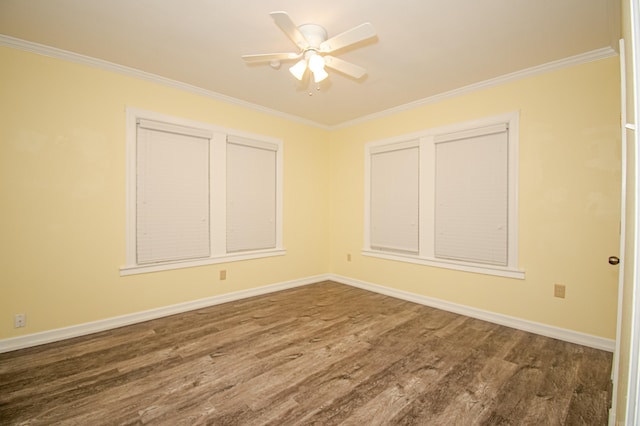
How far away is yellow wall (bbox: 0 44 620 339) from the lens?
244 cm

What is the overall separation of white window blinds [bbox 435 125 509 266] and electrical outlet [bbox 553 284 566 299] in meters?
0.46

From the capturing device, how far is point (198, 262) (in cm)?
345

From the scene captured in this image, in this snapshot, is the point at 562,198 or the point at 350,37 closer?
the point at 350,37

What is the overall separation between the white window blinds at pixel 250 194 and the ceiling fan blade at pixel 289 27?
6.50 ft

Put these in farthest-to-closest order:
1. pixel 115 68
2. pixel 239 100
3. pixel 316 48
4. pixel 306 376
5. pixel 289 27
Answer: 1. pixel 239 100
2. pixel 115 68
3. pixel 316 48
4. pixel 306 376
5. pixel 289 27

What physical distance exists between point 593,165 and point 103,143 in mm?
4679

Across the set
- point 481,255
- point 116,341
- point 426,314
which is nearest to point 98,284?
point 116,341

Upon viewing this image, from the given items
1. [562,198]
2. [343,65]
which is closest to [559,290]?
[562,198]

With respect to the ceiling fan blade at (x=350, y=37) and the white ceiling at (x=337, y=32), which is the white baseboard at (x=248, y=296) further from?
the ceiling fan blade at (x=350, y=37)

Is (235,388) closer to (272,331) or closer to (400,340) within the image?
(272,331)

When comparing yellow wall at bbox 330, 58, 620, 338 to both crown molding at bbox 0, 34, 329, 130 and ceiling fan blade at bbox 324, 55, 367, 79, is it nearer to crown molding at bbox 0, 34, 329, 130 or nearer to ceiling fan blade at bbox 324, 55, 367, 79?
ceiling fan blade at bbox 324, 55, 367, 79

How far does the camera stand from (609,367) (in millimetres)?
2170

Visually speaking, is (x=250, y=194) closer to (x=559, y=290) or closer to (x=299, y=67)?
(x=299, y=67)

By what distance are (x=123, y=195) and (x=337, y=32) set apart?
104 inches
